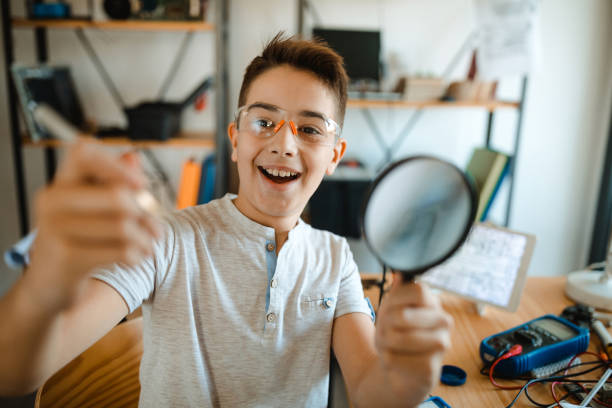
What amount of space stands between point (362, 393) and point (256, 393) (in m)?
0.24

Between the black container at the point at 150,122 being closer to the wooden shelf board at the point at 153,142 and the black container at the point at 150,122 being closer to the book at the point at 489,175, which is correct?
the wooden shelf board at the point at 153,142

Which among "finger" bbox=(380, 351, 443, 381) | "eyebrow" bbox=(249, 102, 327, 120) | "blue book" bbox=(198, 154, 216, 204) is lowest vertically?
"blue book" bbox=(198, 154, 216, 204)

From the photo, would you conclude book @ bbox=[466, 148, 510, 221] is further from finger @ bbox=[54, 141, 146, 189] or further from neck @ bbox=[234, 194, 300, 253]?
finger @ bbox=[54, 141, 146, 189]

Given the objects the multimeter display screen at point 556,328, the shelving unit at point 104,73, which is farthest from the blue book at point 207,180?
the multimeter display screen at point 556,328

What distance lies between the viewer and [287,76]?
3.10ft

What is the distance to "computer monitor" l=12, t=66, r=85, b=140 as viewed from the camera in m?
2.06

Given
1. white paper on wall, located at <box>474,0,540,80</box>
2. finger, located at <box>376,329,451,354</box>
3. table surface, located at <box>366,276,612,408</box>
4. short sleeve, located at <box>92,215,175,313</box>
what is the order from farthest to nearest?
white paper on wall, located at <box>474,0,540,80</box> → table surface, located at <box>366,276,612,408</box> → short sleeve, located at <box>92,215,175,313</box> → finger, located at <box>376,329,451,354</box>

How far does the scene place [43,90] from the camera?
83.9 inches

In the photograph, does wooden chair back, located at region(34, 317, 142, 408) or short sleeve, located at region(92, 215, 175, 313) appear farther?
wooden chair back, located at region(34, 317, 142, 408)

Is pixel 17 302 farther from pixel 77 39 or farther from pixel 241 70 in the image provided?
pixel 77 39

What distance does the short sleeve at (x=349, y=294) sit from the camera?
0.93m

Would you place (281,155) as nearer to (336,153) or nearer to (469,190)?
(336,153)

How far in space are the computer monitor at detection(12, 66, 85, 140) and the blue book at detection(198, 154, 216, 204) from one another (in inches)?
30.9

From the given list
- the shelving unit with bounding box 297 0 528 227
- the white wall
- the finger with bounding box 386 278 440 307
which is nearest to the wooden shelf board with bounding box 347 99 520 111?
the shelving unit with bounding box 297 0 528 227
